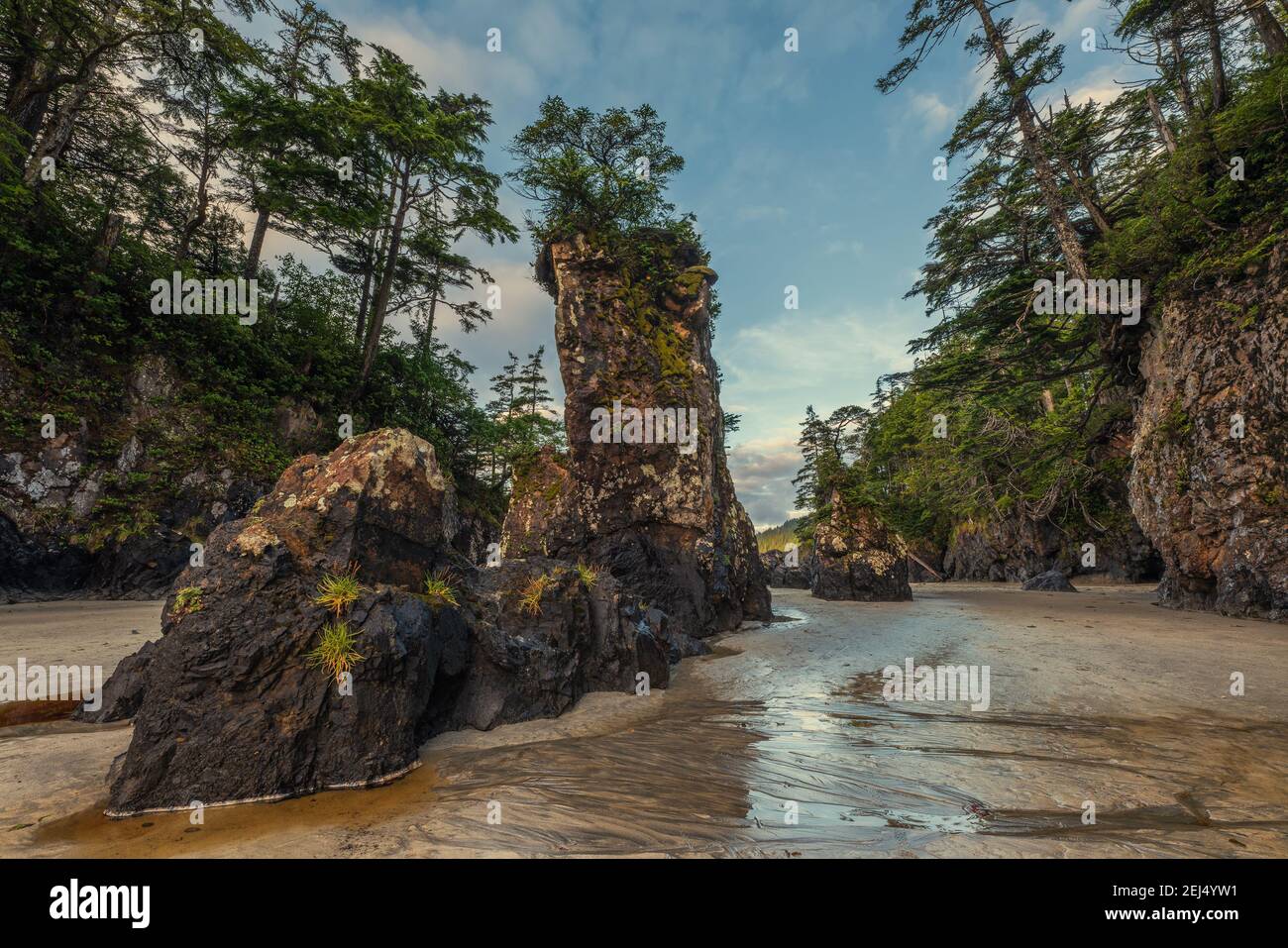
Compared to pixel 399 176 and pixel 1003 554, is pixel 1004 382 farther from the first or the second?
pixel 399 176

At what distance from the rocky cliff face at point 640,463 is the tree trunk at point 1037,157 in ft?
32.3

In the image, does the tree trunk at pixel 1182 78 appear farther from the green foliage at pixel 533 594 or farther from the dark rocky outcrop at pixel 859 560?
the green foliage at pixel 533 594

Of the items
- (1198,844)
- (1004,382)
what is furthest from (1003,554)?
(1198,844)

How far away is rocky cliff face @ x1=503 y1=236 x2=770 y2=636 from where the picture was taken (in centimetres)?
1223

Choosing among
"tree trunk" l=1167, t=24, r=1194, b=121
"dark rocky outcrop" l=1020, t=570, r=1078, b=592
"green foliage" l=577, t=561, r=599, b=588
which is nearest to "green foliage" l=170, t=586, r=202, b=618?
"green foliage" l=577, t=561, r=599, b=588

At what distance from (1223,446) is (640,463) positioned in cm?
1314

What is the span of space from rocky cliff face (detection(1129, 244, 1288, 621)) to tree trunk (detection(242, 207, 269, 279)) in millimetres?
30162

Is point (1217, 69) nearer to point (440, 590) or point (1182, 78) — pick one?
point (1182, 78)

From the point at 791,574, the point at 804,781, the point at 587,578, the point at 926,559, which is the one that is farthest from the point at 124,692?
the point at 926,559

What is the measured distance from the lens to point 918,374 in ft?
54.3

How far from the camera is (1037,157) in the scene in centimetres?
1289

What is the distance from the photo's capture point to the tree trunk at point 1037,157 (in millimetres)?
12758
